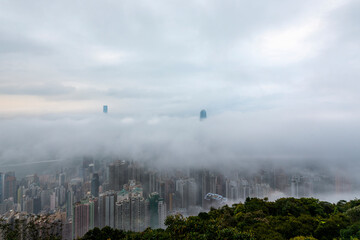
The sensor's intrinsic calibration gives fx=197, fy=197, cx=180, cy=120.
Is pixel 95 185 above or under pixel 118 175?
under

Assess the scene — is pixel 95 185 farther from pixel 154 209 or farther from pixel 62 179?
pixel 154 209

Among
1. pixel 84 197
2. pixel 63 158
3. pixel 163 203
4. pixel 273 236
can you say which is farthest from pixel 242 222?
pixel 63 158

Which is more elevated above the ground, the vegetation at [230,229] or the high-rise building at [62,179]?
the vegetation at [230,229]

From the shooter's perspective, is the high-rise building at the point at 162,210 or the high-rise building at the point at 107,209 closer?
the high-rise building at the point at 107,209

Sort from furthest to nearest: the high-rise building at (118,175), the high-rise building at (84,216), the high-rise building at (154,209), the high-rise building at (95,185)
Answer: the high-rise building at (118,175) → the high-rise building at (95,185) → the high-rise building at (154,209) → the high-rise building at (84,216)

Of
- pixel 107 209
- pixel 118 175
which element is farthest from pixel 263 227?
pixel 118 175

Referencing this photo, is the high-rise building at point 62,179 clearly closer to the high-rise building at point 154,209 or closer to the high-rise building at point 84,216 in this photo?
the high-rise building at point 84,216

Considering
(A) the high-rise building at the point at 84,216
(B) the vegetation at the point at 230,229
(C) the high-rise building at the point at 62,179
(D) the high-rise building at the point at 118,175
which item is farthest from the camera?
(D) the high-rise building at the point at 118,175

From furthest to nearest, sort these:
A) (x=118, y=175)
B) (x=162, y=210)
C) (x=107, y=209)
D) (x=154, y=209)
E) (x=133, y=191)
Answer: (x=118, y=175), (x=133, y=191), (x=162, y=210), (x=154, y=209), (x=107, y=209)

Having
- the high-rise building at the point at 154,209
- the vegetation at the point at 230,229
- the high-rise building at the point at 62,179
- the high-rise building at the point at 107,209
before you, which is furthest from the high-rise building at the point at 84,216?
the vegetation at the point at 230,229
